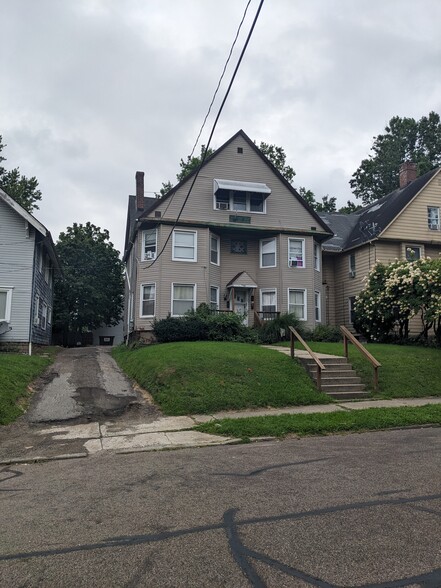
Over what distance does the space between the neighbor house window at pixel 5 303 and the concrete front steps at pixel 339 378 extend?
13496mm

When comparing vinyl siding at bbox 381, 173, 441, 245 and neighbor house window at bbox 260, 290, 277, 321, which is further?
vinyl siding at bbox 381, 173, 441, 245

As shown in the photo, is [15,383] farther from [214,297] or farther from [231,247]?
[231,247]

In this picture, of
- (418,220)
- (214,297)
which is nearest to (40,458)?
(214,297)

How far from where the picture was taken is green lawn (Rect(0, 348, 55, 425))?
33.3 feet

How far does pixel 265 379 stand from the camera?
41.4 ft

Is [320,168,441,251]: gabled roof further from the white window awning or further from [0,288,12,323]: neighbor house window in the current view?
[0,288,12,323]: neighbor house window

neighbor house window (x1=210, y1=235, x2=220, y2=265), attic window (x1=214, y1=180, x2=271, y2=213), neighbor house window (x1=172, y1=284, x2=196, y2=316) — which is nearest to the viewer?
neighbor house window (x1=172, y1=284, x2=196, y2=316)

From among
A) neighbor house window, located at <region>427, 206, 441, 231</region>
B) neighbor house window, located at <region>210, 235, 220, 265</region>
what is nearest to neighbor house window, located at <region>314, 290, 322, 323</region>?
neighbor house window, located at <region>210, 235, 220, 265</region>

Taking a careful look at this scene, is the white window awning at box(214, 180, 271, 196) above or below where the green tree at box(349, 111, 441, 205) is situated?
below

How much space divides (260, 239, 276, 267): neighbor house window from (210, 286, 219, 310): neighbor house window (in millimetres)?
3049

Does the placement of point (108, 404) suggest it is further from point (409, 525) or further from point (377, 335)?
point (377, 335)

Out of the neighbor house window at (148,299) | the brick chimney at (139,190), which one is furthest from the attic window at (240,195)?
the brick chimney at (139,190)

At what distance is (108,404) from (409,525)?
875cm

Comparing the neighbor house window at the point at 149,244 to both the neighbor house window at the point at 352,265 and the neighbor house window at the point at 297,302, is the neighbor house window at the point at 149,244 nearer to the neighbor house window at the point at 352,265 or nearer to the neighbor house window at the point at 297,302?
the neighbor house window at the point at 297,302
